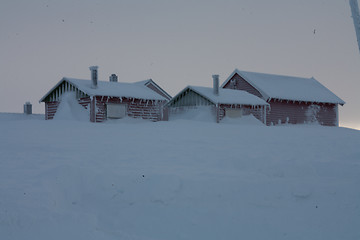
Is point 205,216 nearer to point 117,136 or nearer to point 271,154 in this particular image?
point 271,154

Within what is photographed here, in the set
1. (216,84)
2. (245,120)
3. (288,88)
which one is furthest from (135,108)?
(288,88)

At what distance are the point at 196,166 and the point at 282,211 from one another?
337 centimetres

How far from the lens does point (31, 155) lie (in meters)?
12.0

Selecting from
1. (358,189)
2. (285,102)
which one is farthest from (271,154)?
(285,102)

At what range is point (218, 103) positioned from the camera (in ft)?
100

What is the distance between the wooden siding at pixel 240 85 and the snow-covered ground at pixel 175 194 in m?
25.0

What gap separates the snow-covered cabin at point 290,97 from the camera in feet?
121

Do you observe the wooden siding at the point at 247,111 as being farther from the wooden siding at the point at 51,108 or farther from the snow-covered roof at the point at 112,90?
the wooden siding at the point at 51,108

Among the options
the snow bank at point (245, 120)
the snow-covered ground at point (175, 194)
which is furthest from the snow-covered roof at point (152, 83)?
the snow-covered ground at point (175, 194)

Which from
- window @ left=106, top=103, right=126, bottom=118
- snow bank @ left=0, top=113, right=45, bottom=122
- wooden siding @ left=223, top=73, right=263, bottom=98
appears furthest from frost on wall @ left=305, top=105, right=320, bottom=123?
snow bank @ left=0, top=113, right=45, bottom=122

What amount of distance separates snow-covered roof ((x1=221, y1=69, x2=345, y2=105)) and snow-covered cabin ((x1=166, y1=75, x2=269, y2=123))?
2.97 m

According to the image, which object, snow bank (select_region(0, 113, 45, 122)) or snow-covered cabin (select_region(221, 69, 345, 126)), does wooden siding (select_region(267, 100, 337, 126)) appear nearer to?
snow-covered cabin (select_region(221, 69, 345, 126))

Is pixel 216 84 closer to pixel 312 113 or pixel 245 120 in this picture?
pixel 245 120

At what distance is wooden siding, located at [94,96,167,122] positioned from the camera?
26922 millimetres
